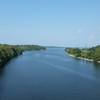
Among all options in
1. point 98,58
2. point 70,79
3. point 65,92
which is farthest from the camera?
point 98,58

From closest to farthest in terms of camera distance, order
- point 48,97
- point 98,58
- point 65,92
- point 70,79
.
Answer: point 48,97 < point 65,92 < point 70,79 < point 98,58

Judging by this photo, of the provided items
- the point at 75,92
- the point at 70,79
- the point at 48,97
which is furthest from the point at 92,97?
the point at 70,79

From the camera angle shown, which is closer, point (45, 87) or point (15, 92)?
point (15, 92)

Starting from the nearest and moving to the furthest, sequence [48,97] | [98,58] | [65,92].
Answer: [48,97] → [65,92] → [98,58]

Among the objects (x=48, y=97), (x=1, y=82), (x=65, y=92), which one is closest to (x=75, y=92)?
(x=65, y=92)

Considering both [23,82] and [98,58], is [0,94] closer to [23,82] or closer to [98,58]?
[23,82]

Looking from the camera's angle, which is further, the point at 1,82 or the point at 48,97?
the point at 1,82

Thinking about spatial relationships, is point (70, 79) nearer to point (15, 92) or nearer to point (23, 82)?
point (23, 82)

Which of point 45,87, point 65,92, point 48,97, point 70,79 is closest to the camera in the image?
point 48,97

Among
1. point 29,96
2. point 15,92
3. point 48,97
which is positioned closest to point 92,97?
point 48,97
